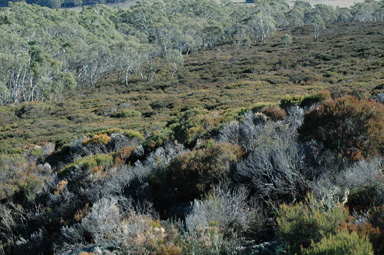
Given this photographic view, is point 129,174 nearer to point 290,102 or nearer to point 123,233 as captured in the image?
point 123,233

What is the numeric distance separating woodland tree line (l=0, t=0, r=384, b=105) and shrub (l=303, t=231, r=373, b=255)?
3959cm

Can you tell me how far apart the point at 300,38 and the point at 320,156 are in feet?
226

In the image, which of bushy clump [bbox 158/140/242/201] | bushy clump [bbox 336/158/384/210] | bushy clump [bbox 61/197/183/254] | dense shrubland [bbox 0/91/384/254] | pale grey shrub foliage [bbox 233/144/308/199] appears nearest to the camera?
dense shrubland [bbox 0/91/384/254]

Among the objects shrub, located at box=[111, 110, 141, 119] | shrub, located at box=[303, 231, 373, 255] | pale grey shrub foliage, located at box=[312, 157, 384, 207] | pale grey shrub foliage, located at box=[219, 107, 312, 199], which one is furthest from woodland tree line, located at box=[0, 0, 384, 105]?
shrub, located at box=[303, 231, 373, 255]

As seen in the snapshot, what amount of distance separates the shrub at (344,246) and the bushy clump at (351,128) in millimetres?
2099

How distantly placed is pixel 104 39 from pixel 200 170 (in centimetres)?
6023

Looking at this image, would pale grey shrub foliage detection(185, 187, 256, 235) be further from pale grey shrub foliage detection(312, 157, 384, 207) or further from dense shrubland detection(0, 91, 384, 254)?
pale grey shrub foliage detection(312, 157, 384, 207)

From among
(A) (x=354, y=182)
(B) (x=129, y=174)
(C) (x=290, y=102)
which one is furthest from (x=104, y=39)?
(A) (x=354, y=182)

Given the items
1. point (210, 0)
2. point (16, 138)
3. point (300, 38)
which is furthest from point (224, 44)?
point (16, 138)

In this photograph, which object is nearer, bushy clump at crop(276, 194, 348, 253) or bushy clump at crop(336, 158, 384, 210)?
bushy clump at crop(276, 194, 348, 253)

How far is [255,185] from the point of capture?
4121mm

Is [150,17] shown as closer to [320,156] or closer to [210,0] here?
[210,0]

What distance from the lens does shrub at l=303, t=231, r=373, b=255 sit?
6.77ft

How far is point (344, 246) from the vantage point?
7.05 feet
